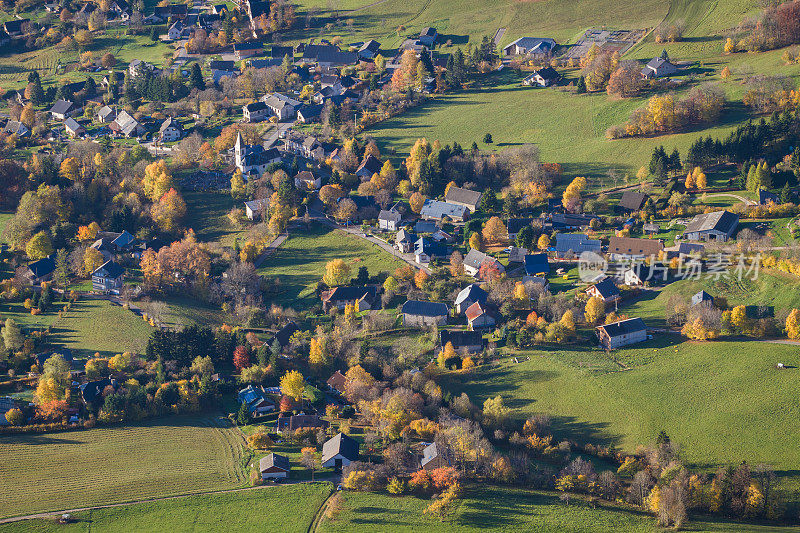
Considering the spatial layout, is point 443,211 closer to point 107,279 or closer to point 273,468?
point 107,279

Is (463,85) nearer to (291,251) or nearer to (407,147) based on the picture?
(407,147)

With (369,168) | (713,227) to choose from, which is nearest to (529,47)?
(369,168)

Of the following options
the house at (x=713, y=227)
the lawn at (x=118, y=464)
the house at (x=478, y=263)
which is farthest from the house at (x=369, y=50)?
the lawn at (x=118, y=464)

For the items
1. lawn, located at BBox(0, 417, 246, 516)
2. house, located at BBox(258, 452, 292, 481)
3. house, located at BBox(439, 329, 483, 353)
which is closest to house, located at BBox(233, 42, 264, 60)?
house, located at BBox(439, 329, 483, 353)

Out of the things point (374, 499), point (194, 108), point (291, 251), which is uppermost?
point (194, 108)

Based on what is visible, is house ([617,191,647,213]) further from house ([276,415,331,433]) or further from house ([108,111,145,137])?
house ([108,111,145,137])

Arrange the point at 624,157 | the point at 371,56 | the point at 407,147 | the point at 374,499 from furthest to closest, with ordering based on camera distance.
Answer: the point at 371,56 < the point at 407,147 < the point at 624,157 < the point at 374,499

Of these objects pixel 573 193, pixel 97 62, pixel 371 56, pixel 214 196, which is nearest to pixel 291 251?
pixel 214 196
